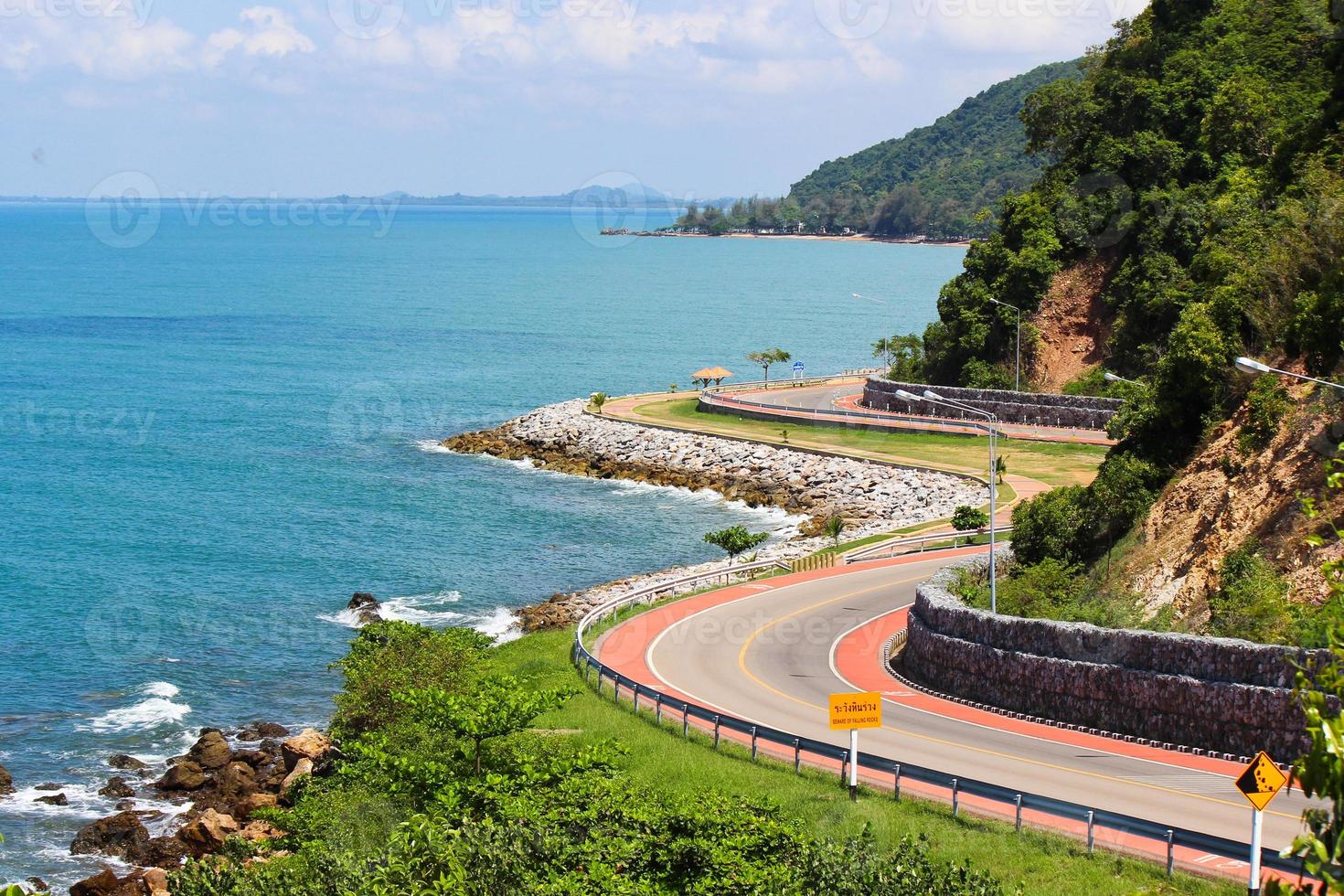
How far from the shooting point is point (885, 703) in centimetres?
3053

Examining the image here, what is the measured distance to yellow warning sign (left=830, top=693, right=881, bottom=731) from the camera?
23.3 meters

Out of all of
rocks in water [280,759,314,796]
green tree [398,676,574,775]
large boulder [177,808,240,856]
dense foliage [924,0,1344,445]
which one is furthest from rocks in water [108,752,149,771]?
dense foliage [924,0,1344,445]

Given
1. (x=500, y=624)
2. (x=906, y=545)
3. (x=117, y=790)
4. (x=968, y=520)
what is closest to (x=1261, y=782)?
(x=117, y=790)

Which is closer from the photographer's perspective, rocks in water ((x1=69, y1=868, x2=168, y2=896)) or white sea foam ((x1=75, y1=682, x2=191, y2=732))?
rocks in water ((x1=69, y1=868, x2=168, y2=896))

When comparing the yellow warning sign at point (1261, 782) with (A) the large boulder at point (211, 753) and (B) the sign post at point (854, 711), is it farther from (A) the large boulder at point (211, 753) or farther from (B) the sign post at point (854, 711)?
(A) the large boulder at point (211, 753)

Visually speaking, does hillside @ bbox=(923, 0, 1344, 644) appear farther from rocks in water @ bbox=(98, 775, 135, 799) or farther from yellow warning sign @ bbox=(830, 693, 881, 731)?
rocks in water @ bbox=(98, 775, 135, 799)

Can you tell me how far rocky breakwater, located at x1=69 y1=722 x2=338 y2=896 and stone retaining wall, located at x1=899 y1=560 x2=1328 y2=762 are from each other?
15300mm

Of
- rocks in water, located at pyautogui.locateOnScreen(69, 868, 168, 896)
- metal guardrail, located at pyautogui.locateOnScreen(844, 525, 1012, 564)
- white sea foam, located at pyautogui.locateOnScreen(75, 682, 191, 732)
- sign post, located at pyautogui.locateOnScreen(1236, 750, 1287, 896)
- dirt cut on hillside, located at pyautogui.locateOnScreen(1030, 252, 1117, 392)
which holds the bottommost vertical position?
white sea foam, located at pyautogui.locateOnScreen(75, 682, 191, 732)

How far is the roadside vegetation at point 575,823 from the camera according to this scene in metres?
17.5

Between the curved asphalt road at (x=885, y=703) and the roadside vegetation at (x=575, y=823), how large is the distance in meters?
2.41

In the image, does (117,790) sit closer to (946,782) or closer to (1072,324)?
(946,782)

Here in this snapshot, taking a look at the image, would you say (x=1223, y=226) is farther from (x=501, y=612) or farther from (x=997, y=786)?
(x=997, y=786)

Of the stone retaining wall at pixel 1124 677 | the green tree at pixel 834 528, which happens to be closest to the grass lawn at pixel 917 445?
the green tree at pixel 834 528

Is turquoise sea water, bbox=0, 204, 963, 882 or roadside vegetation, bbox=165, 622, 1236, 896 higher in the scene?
roadside vegetation, bbox=165, 622, 1236, 896
